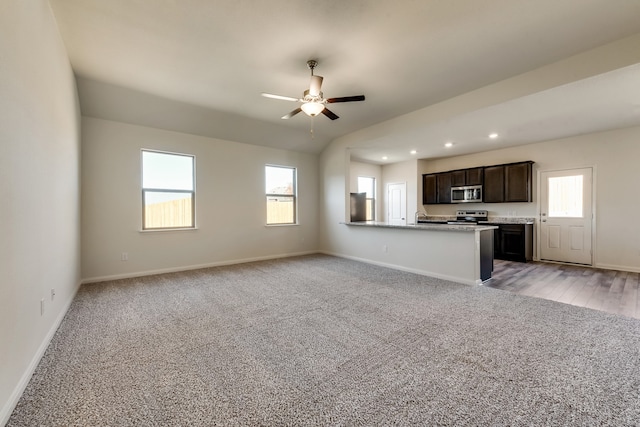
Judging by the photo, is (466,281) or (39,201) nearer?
(39,201)

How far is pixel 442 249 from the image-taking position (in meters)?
4.42

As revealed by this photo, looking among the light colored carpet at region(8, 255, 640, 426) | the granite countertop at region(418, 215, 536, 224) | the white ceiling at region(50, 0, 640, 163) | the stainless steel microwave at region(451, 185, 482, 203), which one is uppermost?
the white ceiling at region(50, 0, 640, 163)

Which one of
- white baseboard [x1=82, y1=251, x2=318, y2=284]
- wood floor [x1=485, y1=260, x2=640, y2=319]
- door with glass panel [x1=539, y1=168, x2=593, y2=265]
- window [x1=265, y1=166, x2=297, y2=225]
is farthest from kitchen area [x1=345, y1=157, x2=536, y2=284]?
white baseboard [x1=82, y1=251, x2=318, y2=284]

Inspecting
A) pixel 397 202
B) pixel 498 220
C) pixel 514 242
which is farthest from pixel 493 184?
pixel 397 202

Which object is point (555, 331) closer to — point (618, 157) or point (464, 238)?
point (464, 238)

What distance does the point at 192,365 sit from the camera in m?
2.01

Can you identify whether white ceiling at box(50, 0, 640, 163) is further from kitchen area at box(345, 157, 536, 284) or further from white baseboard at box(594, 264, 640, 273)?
white baseboard at box(594, 264, 640, 273)

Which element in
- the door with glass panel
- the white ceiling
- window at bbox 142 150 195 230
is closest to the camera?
the white ceiling

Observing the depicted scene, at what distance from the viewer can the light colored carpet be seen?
153cm

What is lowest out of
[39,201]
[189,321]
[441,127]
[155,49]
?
[189,321]

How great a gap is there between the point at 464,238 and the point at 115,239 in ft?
18.5

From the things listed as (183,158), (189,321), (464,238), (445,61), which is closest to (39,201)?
(189,321)

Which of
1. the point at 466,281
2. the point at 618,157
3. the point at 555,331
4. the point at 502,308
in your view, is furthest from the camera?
the point at 618,157

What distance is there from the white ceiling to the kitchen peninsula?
1.80m
